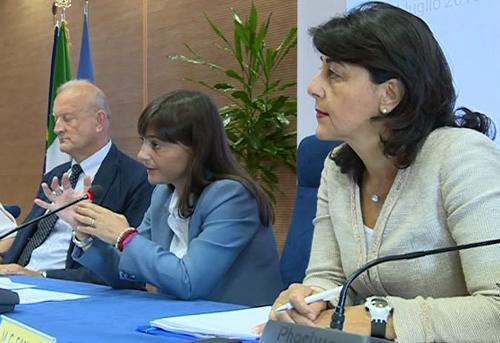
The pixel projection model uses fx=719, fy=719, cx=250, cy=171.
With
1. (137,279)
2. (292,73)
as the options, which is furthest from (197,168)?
(292,73)

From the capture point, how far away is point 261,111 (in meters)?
3.93

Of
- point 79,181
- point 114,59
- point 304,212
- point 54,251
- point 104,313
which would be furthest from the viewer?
point 114,59

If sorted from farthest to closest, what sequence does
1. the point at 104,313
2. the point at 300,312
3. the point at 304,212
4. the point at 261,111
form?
the point at 261,111, the point at 304,212, the point at 104,313, the point at 300,312

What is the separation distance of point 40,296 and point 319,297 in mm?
787

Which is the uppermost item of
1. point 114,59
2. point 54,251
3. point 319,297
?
point 114,59

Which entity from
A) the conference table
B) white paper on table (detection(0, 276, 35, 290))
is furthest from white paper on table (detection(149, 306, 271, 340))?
white paper on table (detection(0, 276, 35, 290))

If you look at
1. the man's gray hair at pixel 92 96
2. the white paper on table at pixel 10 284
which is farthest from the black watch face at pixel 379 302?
the man's gray hair at pixel 92 96

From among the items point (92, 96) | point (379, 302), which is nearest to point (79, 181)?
point (92, 96)

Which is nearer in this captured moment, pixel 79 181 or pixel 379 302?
pixel 379 302

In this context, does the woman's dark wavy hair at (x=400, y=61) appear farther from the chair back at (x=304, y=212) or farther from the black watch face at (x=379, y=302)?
the chair back at (x=304, y=212)

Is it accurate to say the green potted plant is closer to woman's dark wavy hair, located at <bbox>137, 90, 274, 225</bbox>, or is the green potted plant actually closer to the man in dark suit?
the man in dark suit

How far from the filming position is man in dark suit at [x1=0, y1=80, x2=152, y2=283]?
2508mm

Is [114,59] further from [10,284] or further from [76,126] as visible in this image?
[10,284]

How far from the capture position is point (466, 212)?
117 cm
